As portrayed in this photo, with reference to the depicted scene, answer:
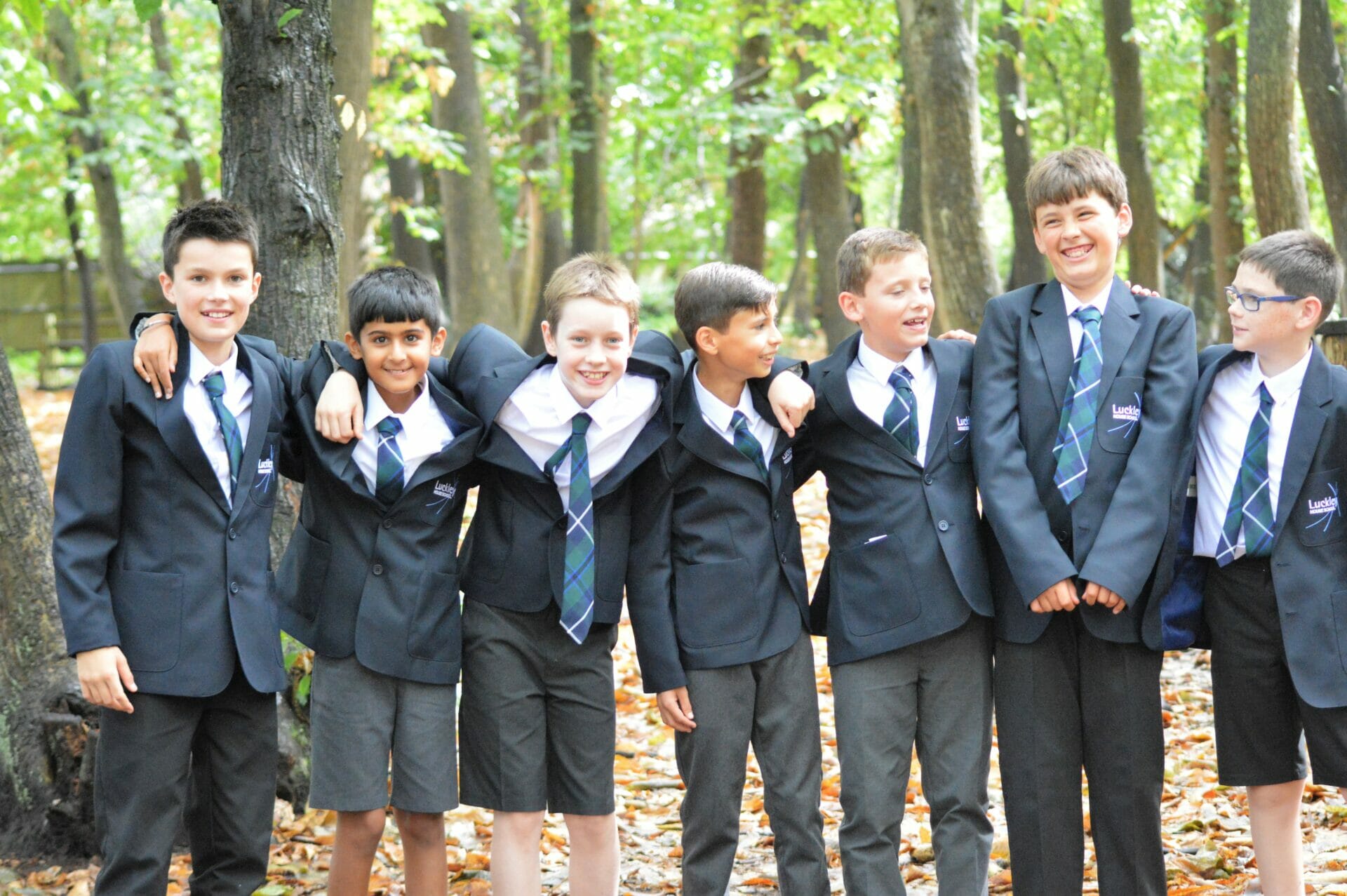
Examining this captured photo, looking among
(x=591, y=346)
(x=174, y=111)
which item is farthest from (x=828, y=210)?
(x=591, y=346)

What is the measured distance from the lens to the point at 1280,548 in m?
3.31

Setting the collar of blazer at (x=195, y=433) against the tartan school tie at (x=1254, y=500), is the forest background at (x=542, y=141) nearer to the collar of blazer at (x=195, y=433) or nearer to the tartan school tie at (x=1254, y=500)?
the collar of blazer at (x=195, y=433)

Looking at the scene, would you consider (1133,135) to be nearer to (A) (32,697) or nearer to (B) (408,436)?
(B) (408,436)

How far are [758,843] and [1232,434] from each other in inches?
93.8

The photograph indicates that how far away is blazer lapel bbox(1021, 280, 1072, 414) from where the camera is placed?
3.43 metres

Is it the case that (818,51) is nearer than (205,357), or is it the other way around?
(205,357)

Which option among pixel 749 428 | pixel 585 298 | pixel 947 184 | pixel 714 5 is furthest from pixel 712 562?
pixel 714 5

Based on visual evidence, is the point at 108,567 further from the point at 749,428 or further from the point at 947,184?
the point at 947,184

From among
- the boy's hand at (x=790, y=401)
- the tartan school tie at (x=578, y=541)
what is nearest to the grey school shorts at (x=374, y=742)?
the tartan school tie at (x=578, y=541)

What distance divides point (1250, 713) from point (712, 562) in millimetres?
1545

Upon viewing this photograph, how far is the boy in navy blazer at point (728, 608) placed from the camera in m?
3.47

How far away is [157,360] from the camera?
3246 mm

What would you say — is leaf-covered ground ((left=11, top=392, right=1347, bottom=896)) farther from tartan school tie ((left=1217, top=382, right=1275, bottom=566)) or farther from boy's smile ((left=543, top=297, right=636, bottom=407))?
boy's smile ((left=543, top=297, right=636, bottom=407))

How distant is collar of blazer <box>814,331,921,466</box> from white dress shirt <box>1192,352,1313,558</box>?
2.71 feet
